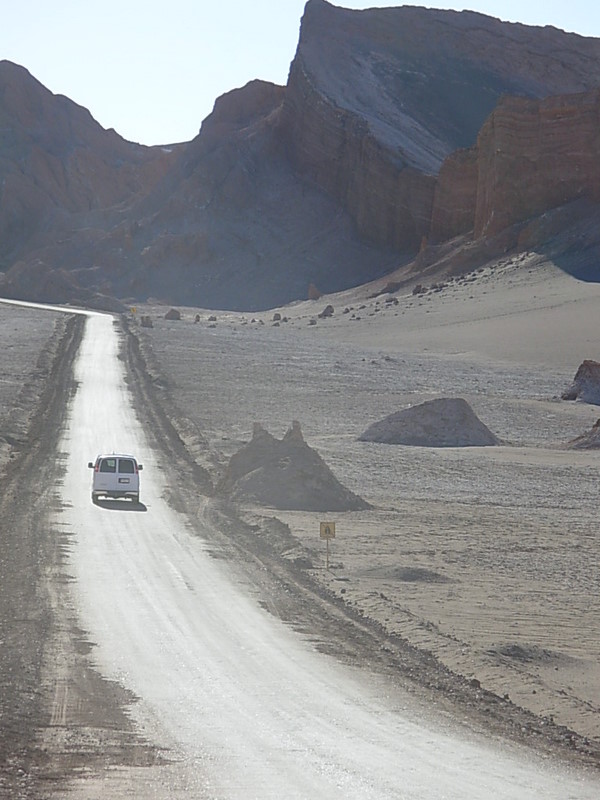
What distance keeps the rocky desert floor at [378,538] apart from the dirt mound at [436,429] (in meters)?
0.68

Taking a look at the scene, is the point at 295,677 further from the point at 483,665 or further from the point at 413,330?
the point at 413,330

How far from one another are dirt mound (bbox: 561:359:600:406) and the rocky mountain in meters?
42.6

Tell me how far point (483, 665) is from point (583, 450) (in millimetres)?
23558

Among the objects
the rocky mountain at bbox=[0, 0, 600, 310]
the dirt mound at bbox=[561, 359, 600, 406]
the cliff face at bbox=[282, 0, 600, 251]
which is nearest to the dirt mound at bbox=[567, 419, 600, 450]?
the dirt mound at bbox=[561, 359, 600, 406]

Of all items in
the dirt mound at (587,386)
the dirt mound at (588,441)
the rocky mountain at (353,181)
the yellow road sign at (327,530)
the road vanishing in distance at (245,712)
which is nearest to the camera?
the road vanishing in distance at (245,712)

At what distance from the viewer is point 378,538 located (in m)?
22.9

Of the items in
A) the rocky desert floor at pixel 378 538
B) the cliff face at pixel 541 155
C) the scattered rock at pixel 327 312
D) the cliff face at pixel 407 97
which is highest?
the cliff face at pixel 407 97

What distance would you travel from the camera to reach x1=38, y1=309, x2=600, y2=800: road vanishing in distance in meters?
9.74

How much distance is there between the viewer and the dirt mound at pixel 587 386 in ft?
162

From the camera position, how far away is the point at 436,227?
117 metres

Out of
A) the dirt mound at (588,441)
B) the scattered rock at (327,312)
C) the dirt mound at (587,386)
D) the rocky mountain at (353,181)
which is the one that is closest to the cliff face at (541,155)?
the rocky mountain at (353,181)

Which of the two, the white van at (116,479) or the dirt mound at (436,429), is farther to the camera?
the dirt mound at (436,429)

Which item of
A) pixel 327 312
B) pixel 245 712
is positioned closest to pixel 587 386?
pixel 245 712

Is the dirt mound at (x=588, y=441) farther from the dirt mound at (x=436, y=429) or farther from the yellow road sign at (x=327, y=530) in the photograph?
the yellow road sign at (x=327, y=530)
